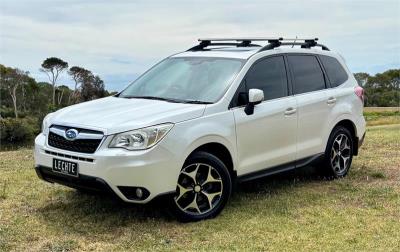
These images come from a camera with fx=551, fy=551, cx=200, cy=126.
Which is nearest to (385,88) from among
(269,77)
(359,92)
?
(359,92)

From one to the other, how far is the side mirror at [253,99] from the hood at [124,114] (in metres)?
0.58

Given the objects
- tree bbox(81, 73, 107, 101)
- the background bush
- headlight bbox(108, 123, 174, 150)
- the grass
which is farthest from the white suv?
tree bbox(81, 73, 107, 101)

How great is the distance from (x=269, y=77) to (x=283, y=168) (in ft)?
3.70

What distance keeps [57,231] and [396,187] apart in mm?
4363

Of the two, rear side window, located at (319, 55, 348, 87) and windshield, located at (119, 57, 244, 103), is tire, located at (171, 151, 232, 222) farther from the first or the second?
rear side window, located at (319, 55, 348, 87)

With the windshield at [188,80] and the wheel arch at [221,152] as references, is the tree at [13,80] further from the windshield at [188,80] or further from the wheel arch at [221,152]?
the wheel arch at [221,152]

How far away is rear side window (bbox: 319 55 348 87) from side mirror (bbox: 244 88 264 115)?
189 centimetres

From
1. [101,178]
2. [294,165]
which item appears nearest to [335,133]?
[294,165]

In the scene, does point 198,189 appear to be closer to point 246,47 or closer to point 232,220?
point 232,220

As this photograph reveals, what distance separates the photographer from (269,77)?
21.9 ft

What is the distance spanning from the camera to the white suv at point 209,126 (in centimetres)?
525

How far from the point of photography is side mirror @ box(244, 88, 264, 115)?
237 inches

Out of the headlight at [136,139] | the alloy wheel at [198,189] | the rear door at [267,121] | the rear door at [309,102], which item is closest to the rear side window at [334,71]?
the rear door at [309,102]

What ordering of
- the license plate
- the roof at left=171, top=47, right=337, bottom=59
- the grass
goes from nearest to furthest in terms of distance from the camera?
the grass
the license plate
the roof at left=171, top=47, right=337, bottom=59
